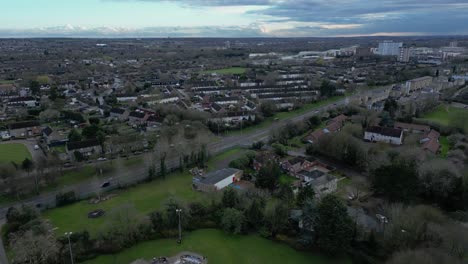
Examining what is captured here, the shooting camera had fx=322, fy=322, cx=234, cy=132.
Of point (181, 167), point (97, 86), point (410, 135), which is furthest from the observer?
point (97, 86)

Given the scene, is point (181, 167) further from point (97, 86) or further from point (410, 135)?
point (97, 86)

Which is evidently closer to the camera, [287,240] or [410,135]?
[287,240]

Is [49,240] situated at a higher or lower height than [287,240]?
higher

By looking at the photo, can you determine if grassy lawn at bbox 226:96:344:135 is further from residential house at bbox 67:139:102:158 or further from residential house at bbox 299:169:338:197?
residential house at bbox 299:169:338:197

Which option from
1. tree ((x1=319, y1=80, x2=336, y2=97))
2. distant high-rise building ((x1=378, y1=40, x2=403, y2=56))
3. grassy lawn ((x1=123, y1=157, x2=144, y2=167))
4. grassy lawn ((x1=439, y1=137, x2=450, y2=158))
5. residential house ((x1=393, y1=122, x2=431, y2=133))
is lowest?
grassy lawn ((x1=123, y1=157, x2=144, y2=167))

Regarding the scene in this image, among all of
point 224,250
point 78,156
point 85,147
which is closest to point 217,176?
point 224,250

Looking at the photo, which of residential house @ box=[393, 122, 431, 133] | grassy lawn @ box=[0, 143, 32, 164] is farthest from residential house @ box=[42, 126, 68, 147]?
residential house @ box=[393, 122, 431, 133]

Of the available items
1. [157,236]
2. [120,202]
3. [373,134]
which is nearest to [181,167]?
[120,202]
